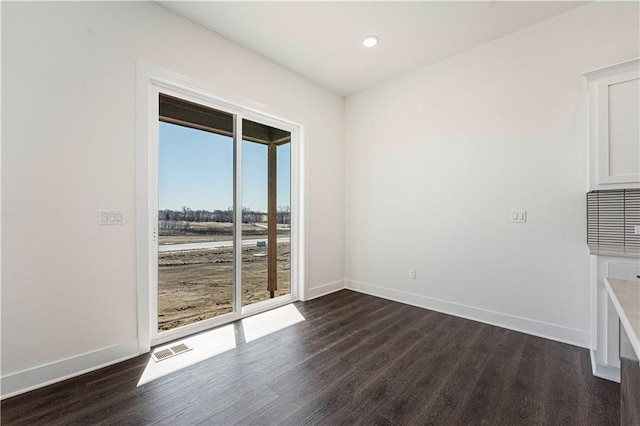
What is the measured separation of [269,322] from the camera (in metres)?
3.09

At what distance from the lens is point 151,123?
2.56 meters

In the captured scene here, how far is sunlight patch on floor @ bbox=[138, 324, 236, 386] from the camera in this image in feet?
6.97

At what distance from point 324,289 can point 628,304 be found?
11.3ft

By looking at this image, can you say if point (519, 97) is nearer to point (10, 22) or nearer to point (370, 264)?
point (370, 264)

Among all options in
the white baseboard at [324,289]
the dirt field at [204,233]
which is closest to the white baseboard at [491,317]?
the white baseboard at [324,289]

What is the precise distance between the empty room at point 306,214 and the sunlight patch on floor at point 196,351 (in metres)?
0.02

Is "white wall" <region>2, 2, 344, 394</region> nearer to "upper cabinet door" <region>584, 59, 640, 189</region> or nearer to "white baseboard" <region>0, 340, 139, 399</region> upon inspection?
Result: "white baseboard" <region>0, 340, 139, 399</region>

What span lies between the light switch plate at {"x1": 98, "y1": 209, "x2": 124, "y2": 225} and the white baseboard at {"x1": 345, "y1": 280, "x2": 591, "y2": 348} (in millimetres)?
3209

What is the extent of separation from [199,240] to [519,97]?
3671mm

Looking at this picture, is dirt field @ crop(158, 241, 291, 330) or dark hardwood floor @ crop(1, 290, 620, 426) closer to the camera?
dark hardwood floor @ crop(1, 290, 620, 426)

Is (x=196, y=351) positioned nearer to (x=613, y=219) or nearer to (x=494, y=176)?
(x=494, y=176)

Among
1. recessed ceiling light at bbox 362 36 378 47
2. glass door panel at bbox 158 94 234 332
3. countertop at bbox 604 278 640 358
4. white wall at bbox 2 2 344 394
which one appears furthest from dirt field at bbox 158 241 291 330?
countertop at bbox 604 278 640 358

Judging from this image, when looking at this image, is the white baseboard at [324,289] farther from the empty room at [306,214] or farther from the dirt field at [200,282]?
the dirt field at [200,282]

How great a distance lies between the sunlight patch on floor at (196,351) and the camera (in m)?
2.12
